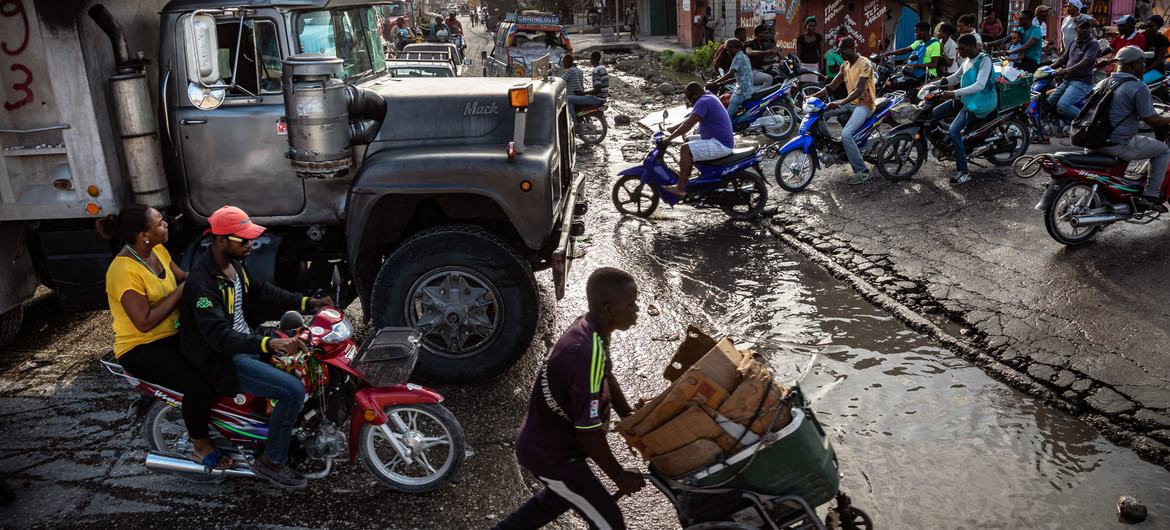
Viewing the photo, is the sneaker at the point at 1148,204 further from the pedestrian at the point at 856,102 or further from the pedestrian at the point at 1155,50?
the pedestrian at the point at 1155,50

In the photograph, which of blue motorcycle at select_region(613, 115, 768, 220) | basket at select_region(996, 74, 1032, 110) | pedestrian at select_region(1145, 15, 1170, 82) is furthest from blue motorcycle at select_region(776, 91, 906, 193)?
pedestrian at select_region(1145, 15, 1170, 82)

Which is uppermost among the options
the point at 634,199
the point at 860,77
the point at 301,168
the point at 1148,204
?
the point at 301,168

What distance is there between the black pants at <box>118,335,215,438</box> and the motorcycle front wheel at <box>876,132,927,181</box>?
324 inches

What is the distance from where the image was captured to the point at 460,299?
5.50m

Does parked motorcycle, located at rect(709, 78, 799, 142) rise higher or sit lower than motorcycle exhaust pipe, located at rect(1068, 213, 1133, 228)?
higher

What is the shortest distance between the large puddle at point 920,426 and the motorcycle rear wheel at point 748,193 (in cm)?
182

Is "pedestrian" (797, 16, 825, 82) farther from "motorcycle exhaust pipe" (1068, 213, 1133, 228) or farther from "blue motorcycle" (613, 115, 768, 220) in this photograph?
"motorcycle exhaust pipe" (1068, 213, 1133, 228)

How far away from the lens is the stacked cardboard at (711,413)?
2963 mm

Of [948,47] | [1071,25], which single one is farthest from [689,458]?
[948,47]

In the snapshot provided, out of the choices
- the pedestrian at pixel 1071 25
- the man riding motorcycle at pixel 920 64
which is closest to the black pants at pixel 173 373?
the pedestrian at pixel 1071 25

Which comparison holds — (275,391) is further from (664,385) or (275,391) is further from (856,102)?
(856,102)

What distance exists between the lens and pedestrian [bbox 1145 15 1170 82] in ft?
38.8

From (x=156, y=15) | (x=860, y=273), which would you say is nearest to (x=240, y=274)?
(x=156, y=15)

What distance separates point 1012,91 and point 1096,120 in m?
3.01
